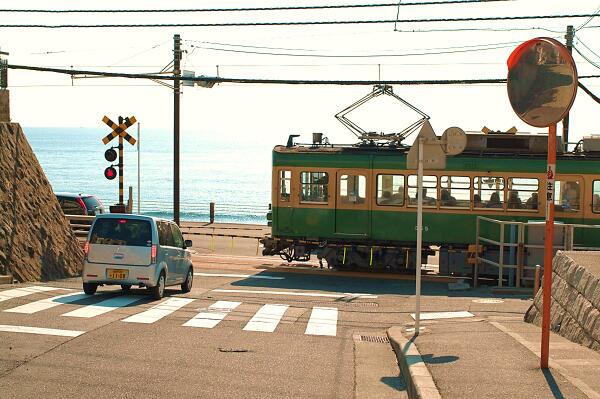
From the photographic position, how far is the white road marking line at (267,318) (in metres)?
13.6

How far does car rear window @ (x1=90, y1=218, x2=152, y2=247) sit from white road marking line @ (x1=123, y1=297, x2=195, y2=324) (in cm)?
123

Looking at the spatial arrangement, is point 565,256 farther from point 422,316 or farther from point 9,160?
point 9,160

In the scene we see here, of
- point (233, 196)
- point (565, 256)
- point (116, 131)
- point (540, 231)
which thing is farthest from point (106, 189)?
point (565, 256)

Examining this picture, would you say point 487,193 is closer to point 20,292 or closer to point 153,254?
point 153,254

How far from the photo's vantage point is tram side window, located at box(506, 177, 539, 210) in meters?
22.9

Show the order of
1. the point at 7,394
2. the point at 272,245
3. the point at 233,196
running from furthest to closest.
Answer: the point at 233,196
the point at 272,245
the point at 7,394

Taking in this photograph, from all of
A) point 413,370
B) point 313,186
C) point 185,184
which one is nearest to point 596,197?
point 313,186

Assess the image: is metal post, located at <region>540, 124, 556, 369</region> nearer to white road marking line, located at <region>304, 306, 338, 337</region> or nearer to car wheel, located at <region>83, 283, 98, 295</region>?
white road marking line, located at <region>304, 306, 338, 337</region>

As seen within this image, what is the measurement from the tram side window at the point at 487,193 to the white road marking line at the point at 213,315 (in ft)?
29.3

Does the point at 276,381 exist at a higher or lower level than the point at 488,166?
lower

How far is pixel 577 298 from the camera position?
10773 millimetres

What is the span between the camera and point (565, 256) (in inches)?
462

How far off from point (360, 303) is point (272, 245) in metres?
7.41

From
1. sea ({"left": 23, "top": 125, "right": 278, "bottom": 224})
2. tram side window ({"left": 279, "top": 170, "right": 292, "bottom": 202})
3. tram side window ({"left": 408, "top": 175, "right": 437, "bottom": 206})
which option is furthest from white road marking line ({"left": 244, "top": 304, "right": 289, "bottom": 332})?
sea ({"left": 23, "top": 125, "right": 278, "bottom": 224})
